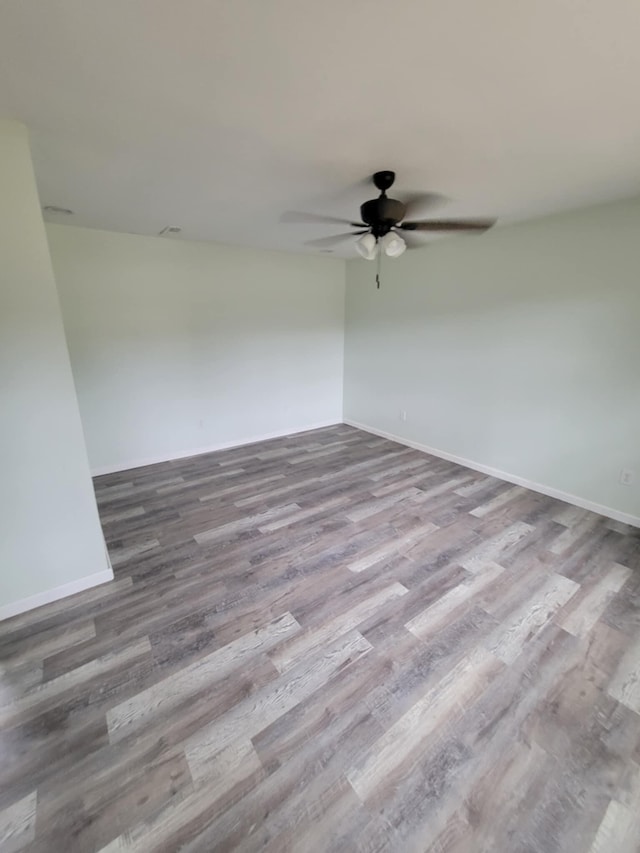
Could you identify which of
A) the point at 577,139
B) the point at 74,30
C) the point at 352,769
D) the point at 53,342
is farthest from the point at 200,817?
the point at 577,139

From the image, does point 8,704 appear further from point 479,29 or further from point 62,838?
point 479,29

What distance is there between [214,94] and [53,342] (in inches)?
53.3

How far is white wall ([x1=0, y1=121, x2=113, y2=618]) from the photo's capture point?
162 centimetres

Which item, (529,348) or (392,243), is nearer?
(392,243)

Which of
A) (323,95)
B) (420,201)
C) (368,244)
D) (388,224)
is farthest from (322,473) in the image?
(323,95)

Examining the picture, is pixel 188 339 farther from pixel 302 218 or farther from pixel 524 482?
pixel 524 482

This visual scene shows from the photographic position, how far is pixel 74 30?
1.05 m

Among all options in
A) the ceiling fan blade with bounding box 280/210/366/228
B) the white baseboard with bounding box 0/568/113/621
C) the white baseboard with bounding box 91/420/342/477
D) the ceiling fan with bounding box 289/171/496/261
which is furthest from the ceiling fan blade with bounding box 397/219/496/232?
the white baseboard with bounding box 91/420/342/477

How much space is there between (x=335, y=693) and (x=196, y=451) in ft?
10.6

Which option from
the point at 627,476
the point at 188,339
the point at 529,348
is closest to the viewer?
the point at 627,476

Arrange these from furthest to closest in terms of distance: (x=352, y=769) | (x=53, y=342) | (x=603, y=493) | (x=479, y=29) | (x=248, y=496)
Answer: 1. (x=248, y=496)
2. (x=603, y=493)
3. (x=53, y=342)
4. (x=352, y=769)
5. (x=479, y=29)

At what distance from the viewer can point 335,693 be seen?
59.9 inches

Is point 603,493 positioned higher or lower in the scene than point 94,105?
lower

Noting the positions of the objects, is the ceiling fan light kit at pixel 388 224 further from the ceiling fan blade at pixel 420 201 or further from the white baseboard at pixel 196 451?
the white baseboard at pixel 196 451
